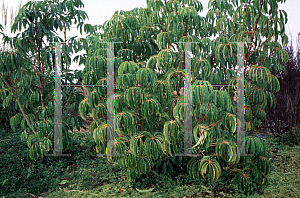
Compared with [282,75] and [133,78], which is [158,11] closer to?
[133,78]

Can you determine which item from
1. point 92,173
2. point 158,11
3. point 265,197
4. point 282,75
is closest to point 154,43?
point 158,11

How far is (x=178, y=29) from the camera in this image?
8.65ft

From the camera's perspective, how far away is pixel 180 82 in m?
2.93

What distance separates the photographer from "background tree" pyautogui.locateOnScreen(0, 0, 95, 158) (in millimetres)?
3229

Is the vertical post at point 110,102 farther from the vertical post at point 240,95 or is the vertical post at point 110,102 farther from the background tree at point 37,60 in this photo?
the vertical post at point 240,95

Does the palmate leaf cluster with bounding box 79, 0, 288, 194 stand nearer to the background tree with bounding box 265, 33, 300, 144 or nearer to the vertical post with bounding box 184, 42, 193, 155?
the vertical post with bounding box 184, 42, 193, 155

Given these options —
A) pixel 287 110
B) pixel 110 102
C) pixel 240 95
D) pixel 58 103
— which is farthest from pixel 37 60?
pixel 287 110

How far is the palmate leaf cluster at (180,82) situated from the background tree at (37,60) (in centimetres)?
82

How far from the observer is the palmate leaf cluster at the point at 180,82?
243 cm

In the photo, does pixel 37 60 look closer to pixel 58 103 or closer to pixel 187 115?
pixel 58 103

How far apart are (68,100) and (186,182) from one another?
203cm

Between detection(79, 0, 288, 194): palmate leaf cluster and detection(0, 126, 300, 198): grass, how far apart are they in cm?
23

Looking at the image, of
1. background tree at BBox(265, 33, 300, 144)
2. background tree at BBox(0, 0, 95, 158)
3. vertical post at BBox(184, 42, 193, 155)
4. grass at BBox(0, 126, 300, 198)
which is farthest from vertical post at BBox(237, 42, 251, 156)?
background tree at BBox(265, 33, 300, 144)

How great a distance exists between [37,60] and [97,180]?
1.94 m
